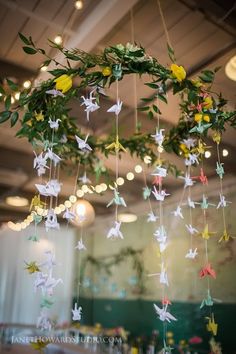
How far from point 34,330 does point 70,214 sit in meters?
1.53

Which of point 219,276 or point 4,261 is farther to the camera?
point 4,261

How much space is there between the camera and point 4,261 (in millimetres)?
2484

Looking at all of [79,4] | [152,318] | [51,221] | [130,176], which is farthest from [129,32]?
[152,318]

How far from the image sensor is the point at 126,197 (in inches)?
110

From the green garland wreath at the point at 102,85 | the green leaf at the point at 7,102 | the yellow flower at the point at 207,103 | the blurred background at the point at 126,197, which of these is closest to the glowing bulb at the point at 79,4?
the blurred background at the point at 126,197

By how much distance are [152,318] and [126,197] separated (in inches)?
38.2

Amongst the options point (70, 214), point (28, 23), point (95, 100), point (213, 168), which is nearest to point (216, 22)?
point (213, 168)

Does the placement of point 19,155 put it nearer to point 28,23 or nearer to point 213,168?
point 28,23

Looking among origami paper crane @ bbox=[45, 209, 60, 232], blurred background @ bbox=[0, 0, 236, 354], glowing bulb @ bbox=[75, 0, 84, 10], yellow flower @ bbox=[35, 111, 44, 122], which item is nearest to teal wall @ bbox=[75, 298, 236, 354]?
blurred background @ bbox=[0, 0, 236, 354]

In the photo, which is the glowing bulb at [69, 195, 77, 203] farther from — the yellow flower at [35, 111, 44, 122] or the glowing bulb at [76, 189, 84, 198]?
the yellow flower at [35, 111, 44, 122]

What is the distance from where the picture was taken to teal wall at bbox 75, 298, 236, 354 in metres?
2.00

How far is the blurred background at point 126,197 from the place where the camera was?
1.77 meters

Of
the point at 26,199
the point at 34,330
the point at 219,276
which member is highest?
the point at 26,199

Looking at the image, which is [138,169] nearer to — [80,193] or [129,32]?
[80,193]
